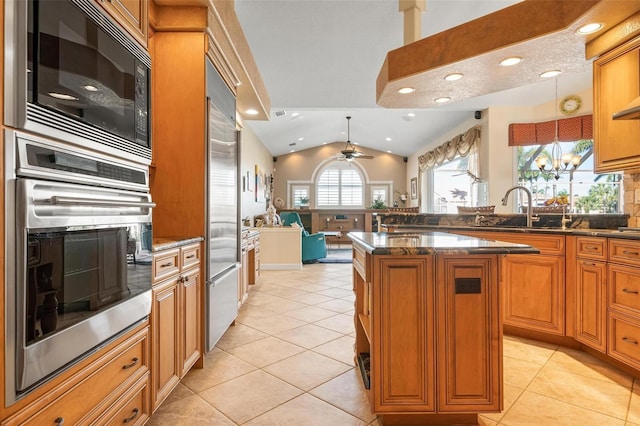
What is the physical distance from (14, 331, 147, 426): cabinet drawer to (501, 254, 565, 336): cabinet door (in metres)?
2.68

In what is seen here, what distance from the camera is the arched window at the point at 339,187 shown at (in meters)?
12.1

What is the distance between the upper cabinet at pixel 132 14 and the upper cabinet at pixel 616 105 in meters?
2.94

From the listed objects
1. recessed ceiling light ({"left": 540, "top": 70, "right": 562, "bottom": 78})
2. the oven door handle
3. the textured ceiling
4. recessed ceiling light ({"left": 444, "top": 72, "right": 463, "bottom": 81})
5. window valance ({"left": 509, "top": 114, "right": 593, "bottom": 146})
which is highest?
the textured ceiling

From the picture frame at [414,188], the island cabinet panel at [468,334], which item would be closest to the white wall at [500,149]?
the picture frame at [414,188]

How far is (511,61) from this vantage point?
2.32m

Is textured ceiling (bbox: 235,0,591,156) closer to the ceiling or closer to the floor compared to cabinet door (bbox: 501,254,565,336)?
closer to the ceiling

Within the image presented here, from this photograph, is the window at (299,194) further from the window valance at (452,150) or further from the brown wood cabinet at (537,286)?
the brown wood cabinet at (537,286)

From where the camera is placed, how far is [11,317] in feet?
2.82

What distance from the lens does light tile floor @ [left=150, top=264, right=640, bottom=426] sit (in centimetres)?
179

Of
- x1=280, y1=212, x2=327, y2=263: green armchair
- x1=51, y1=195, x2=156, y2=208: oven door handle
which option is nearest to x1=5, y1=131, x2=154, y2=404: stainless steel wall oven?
x1=51, y1=195, x2=156, y2=208: oven door handle

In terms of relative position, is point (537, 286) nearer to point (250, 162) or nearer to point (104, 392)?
point (104, 392)

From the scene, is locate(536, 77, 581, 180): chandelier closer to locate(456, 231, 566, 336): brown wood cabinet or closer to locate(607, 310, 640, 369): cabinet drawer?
locate(456, 231, 566, 336): brown wood cabinet

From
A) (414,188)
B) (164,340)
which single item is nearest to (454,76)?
(164,340)

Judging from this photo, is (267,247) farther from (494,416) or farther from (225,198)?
(494,416)
